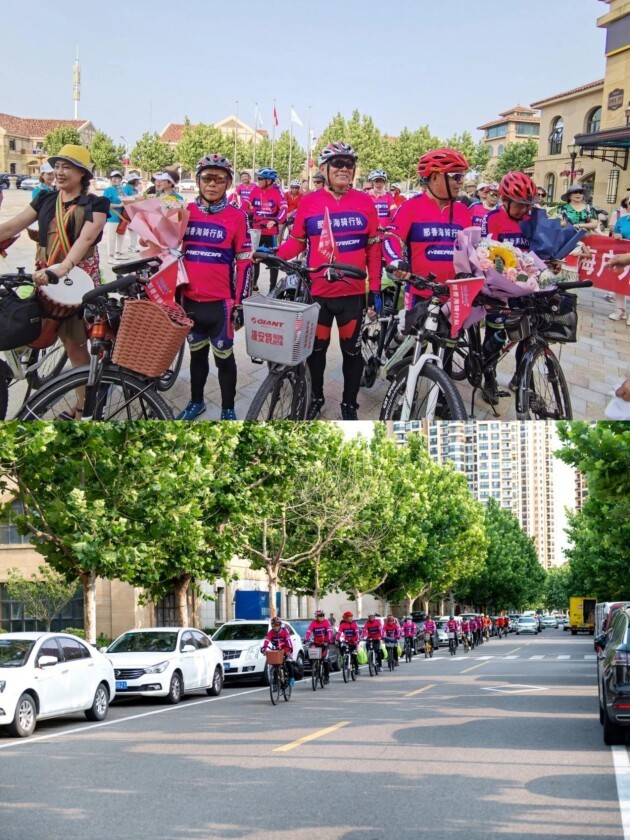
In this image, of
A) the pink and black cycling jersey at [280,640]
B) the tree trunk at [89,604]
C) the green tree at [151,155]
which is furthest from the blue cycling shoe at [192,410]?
the tree trunk at [89,604]

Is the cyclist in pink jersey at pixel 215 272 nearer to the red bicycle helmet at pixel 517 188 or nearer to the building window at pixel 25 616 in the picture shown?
the red bicycle helmet at pixel 517 188

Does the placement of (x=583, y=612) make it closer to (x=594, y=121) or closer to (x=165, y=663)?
(x=165, y=663)

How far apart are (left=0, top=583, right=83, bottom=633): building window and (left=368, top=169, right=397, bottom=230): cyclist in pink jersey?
102 feet

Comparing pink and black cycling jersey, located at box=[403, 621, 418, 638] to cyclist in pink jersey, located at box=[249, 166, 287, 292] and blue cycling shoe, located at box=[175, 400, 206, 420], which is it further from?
blue cycling shoe, located at box=[175, 400, 206, 420]

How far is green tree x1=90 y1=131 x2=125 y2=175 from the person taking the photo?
34.4 feet

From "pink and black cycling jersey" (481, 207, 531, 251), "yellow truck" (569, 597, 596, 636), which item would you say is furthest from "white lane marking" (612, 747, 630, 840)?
"yellow truck" (569, 597, 596, 636)

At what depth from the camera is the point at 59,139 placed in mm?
10539

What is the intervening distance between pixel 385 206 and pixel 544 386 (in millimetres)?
2202

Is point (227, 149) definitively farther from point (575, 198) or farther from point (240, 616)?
point (240, 616)

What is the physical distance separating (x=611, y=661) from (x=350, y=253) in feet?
17.5

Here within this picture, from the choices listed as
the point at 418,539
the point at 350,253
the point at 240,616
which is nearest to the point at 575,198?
the point at 350,253

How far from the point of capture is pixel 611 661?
12531mm

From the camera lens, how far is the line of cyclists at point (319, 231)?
1034 centimetres

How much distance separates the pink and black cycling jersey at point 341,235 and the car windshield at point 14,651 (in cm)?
649
